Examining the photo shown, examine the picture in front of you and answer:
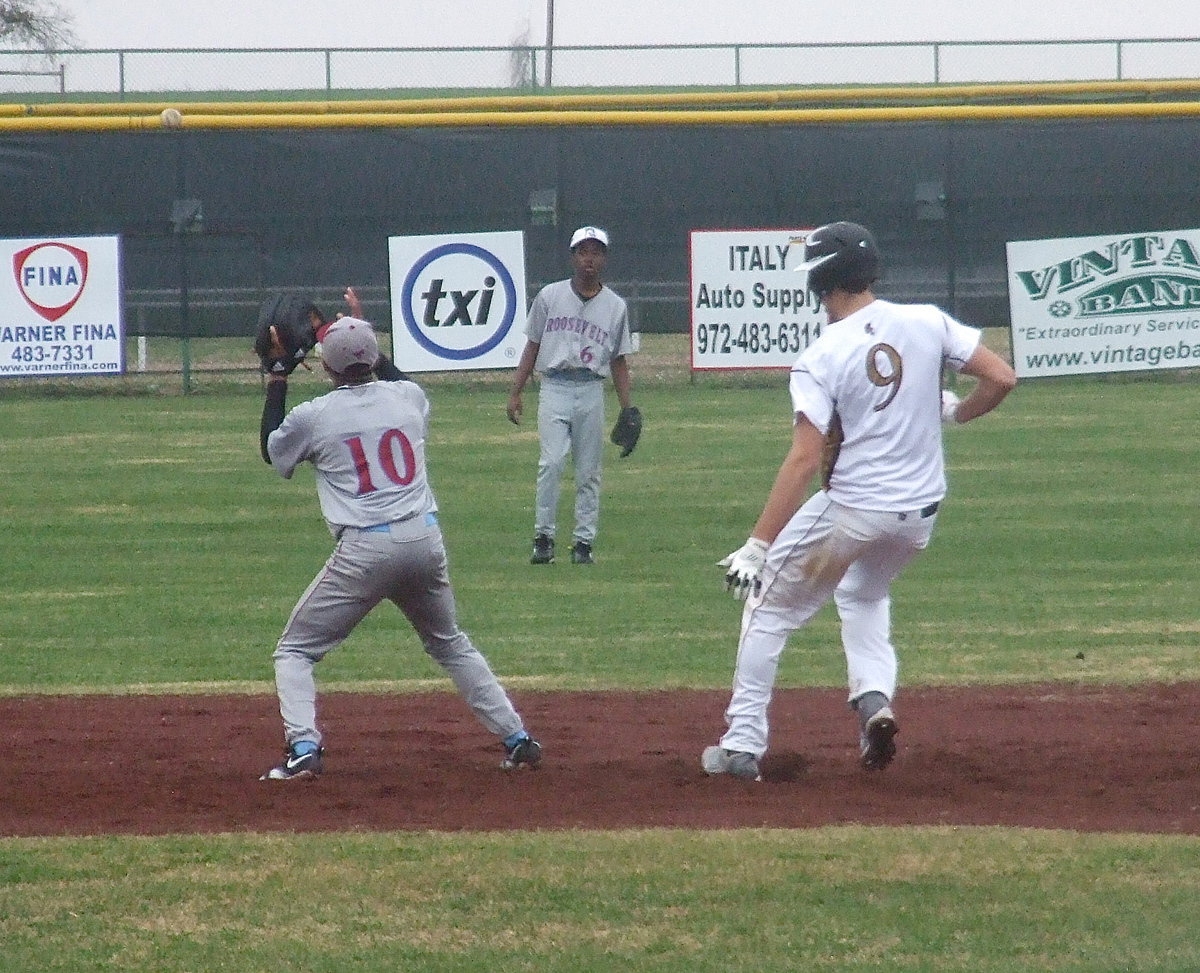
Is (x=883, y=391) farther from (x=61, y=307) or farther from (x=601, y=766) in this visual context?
(x=61, y=307)

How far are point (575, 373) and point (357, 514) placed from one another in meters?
5.57

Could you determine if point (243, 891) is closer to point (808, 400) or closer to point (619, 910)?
point (619, 910)

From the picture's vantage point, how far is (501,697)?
679 cm

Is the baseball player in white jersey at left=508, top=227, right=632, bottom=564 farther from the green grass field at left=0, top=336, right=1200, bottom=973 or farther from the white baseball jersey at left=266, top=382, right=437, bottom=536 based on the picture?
the white baseball jersey at left=266, top=382, right=437, bottom=536

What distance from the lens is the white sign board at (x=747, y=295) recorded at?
20750mm

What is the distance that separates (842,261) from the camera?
6.31m

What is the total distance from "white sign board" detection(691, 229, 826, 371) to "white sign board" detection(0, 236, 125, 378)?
623 cm

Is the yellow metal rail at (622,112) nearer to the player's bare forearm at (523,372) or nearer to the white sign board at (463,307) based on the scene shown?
the white sign board at (463,307)

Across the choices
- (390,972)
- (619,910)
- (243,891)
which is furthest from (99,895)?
(619,910)

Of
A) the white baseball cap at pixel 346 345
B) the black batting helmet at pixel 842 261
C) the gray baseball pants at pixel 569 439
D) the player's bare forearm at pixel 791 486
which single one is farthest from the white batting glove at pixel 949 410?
the gray baseball pants at pixel 569 439

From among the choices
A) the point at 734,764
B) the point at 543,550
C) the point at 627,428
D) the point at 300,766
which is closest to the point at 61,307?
the point at 627,428

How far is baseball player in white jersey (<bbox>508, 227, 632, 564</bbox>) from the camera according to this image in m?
11.9

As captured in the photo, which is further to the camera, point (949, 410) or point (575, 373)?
point (575, 373)

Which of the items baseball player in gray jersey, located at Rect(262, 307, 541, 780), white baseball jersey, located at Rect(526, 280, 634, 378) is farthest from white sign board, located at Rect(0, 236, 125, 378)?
baseball player in gray jersey, located at Rect(262, 307, 541, 780)
